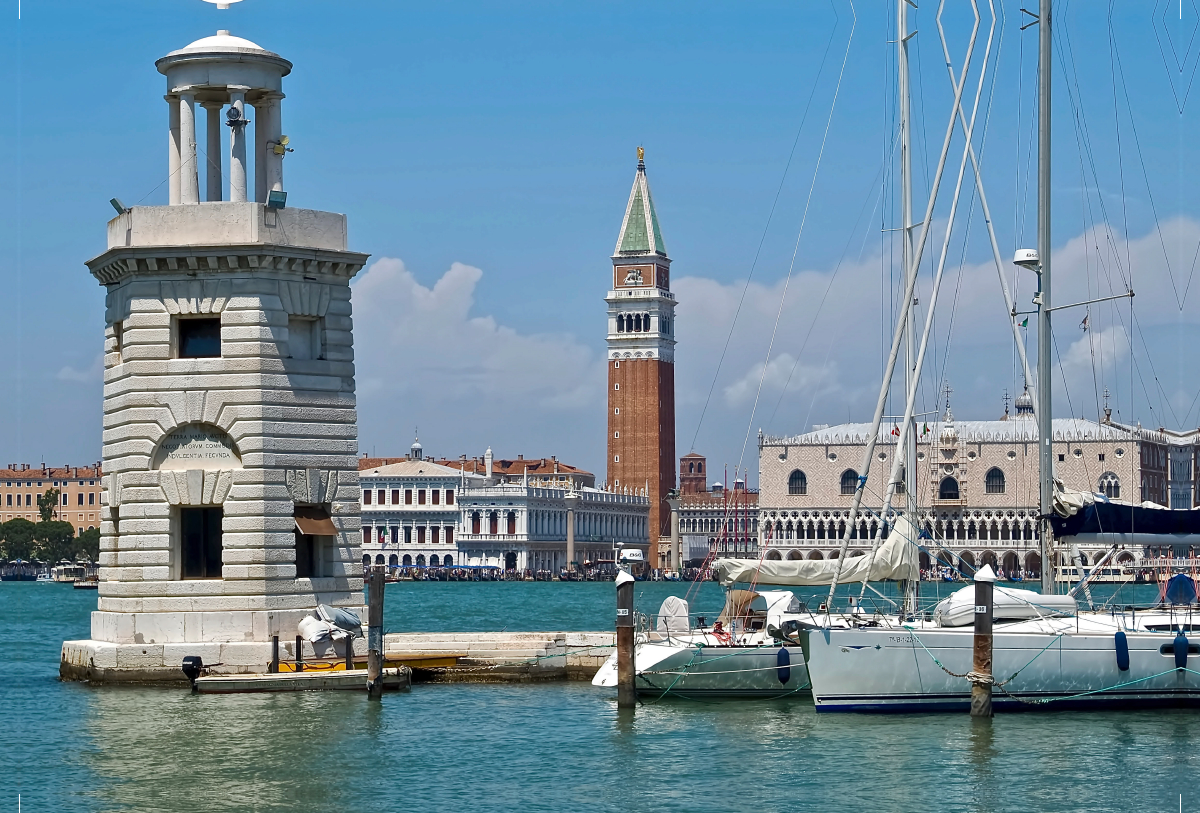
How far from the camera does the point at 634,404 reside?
516 feet

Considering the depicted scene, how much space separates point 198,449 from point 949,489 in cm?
12005

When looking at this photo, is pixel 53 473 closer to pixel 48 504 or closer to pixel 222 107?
pixel 48 504

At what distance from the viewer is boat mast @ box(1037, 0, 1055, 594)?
1042 inches

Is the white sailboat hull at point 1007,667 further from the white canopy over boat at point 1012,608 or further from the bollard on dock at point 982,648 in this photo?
the bollard on dock at point 982,648

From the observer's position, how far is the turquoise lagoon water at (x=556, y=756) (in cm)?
2034

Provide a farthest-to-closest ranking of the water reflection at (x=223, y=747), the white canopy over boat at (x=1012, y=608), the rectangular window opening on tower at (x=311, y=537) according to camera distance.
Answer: the rectangular window opening on tower at (x=311, y=537) → the white canopy over boat at (x=1012, y=608) → the water reflection at (x=223, y=747)

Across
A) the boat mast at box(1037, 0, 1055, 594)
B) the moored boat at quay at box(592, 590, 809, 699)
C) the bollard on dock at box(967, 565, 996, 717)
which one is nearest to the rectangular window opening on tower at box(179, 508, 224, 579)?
the moored boat at quay at box(592, 590, 809, 699)

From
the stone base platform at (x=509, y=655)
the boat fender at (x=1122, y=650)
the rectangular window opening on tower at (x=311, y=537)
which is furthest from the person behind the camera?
the stone base platform at (x=509, y=655)

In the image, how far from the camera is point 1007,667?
24922 mm

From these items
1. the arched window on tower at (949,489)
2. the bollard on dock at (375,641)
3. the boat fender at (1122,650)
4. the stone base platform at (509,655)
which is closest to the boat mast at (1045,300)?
the boat fender at (1122,650)

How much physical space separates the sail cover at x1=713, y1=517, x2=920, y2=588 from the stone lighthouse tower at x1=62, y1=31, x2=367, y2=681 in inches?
256

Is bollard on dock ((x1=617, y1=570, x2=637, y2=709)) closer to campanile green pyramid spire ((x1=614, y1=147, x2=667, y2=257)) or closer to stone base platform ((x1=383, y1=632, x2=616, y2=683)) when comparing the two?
stone base platform ((x1=383, y1=632, x2=616, y2=683))

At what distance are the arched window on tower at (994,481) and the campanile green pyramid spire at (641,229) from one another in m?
40.3

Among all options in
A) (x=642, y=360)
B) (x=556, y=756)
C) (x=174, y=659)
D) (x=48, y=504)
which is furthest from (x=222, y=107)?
(x=48, y=504)
